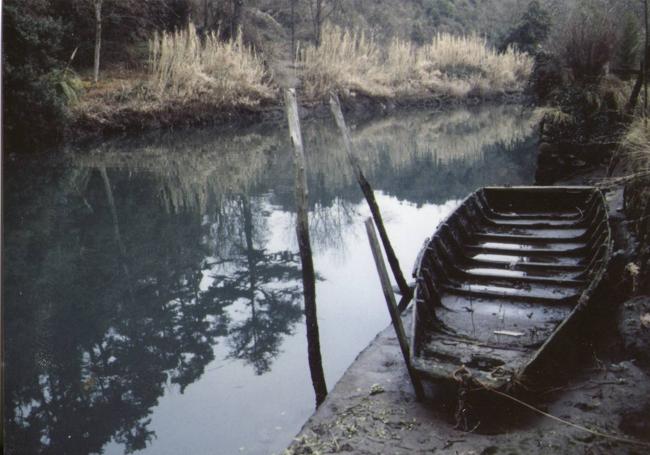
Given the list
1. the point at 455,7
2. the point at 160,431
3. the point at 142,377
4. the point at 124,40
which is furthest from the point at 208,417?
the point at 455,7

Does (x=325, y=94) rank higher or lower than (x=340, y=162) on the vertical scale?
higher

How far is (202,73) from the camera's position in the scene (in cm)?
1908

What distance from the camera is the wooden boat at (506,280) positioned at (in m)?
4.11

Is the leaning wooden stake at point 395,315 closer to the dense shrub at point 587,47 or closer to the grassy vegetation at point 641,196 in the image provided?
the grassy vegetation at point 641,196

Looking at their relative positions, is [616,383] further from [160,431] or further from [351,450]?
[160,431]

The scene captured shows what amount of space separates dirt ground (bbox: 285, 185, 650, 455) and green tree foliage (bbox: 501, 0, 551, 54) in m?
26.3

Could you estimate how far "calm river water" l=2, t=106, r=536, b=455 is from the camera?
15.0 feet

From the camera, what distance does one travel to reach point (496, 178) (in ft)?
45.4

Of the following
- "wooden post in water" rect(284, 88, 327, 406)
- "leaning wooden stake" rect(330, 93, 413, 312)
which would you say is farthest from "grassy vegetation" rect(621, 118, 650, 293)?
"wooden post in water" rect(284, 88, 327, 406)

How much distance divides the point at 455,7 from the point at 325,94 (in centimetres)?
2506

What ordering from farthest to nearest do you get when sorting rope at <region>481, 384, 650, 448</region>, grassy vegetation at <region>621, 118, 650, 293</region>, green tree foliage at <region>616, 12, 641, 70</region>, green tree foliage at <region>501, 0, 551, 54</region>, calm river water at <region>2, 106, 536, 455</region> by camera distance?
1. green tree foliage at <region>501, 0, 551, 54</region>
2. green tree foliage at <region>616, 12, 641, 70</region>
3. grassy vegetation at <region>621, 118, 650, 293</region>
4. calm river water at <region>2, 106, 536, 455</region>
5. rope at <region>481, 384, 650, 448</region>

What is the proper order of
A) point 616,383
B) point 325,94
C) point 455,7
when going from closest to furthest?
point 616,383 < point 325,94 < point 455,7

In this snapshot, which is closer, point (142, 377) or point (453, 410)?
point (453, 410)

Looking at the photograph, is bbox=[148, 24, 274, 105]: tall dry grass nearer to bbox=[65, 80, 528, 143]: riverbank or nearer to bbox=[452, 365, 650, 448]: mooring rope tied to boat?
bbox=[65, 80, 528, 143]: riverbank
